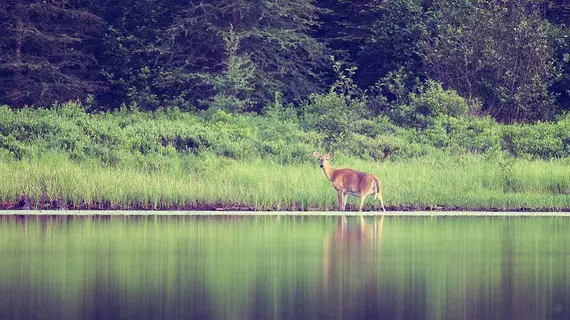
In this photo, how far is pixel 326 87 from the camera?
4116cm

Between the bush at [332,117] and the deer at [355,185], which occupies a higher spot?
the bush at [332,117]

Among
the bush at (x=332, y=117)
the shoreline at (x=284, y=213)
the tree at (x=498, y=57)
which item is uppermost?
the tree at (x=498, y=57)

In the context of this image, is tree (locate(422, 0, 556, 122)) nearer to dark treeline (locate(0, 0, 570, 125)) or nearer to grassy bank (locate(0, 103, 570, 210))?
dark treeline (locate(0, 0, 570, 125))

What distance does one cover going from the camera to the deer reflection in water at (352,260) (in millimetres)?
12680

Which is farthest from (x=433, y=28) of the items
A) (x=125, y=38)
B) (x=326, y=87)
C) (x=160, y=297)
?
(x=160, y=297)

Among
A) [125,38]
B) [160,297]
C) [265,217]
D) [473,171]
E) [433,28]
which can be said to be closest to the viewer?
[160,297]

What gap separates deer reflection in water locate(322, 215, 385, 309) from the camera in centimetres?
1268

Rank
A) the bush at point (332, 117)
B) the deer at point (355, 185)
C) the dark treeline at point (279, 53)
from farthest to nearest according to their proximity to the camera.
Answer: the dark treeline at point (279, 53)
the bush at point (332, 117)
the deer at point (355, 185)

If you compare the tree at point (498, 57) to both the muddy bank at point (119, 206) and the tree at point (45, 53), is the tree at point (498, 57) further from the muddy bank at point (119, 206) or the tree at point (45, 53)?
the muddy bank at point (119, 206)

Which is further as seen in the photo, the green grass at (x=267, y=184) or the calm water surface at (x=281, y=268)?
the green grass at (x=267, y=184)

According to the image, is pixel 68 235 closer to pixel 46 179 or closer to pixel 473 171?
pixel 46 179

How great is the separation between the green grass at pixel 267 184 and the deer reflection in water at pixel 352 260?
255cm

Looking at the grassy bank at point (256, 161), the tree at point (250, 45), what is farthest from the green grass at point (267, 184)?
the tree at point (250, 45)

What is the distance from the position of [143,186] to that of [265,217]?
2.59m
